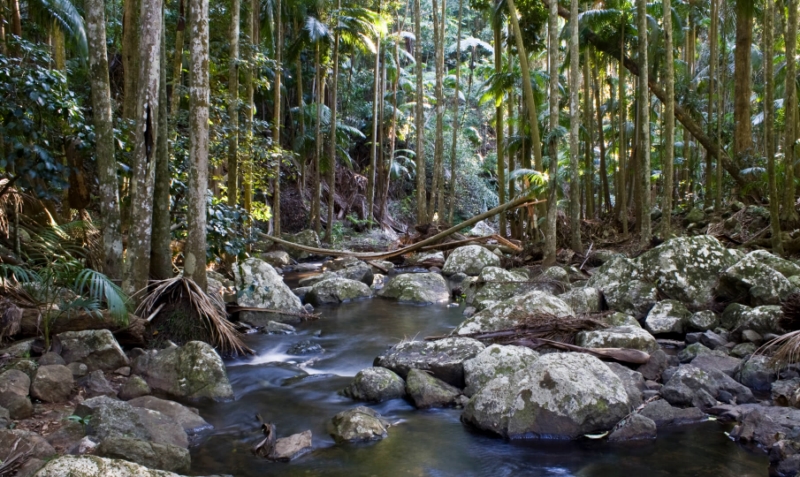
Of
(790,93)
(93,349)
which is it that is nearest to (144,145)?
(93,349)

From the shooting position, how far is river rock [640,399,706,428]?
20.5 feet

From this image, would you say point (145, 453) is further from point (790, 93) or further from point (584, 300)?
point (790, 93)

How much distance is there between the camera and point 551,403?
610cm

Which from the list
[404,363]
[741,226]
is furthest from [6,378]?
[741,226]

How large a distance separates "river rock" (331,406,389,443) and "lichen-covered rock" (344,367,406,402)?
0.79 metres

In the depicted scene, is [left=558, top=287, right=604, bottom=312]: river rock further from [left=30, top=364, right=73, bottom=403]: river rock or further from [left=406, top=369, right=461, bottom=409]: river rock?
[left=30, top=364, right=73, bottom=403]: river rock

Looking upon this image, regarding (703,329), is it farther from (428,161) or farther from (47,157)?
(428,161)

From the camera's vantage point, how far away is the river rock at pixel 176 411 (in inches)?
242

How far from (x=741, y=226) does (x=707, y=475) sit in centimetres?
1109

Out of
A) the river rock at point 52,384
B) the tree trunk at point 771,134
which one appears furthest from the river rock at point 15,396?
the tree trunk at point 771,134

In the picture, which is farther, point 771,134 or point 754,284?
point 771,134

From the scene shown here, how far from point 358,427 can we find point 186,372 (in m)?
2.50

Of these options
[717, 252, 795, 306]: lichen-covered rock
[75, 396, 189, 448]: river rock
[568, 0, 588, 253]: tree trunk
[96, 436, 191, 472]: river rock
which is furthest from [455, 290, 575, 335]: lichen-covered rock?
[568, 0, 588, 253]: tree trunk

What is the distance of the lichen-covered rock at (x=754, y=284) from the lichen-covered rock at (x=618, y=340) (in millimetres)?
2420
